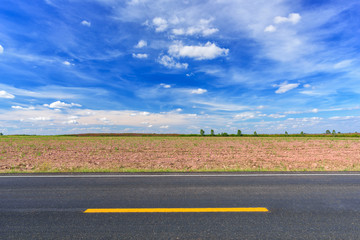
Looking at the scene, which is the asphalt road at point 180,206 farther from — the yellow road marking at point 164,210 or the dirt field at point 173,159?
the dirt field at point 173,159

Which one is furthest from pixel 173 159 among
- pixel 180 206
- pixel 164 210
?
pixel 164 210

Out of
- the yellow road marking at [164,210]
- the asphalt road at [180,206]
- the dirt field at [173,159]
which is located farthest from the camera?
the dirt field at [173,159]

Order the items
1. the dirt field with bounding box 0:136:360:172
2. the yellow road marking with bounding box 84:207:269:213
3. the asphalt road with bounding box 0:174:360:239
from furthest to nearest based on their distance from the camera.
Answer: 1. the dirt field with bounding box 0:136:360:172
2. the yellow road marking with bounding box 84:207:269:213
3. the asphalt road with bounding box 0:174:360:239

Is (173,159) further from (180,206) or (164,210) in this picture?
(164,210)

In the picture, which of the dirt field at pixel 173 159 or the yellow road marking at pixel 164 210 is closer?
the yellow road marking at pixel 164 210

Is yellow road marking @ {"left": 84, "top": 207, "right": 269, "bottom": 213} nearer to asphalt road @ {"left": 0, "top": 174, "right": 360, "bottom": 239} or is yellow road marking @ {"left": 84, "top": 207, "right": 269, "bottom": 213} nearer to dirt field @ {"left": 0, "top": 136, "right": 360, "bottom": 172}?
asphalt road @ {"left": 0, "top": 174, "right": 360, "bottom": 239}

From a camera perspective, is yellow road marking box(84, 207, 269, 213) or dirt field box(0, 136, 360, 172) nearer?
yellow road marking box(84, 207, 269, 213)

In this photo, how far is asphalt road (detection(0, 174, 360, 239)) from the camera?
3488 mm

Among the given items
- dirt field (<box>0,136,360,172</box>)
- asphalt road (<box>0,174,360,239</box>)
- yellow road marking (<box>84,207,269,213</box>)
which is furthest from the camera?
dirt field (<box>0,136,360,172</box>)

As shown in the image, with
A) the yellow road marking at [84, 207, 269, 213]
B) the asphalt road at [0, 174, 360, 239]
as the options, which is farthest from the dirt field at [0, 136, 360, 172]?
the yellow road marking at [84, 207, 269, 213]

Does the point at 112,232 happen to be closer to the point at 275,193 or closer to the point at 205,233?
the point at 205,233

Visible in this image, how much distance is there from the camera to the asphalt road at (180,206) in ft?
11.4

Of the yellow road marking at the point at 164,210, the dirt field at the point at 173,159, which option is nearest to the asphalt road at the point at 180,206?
the yellow road marking at the point at 164,210

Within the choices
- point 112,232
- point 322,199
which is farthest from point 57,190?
point 322,199
